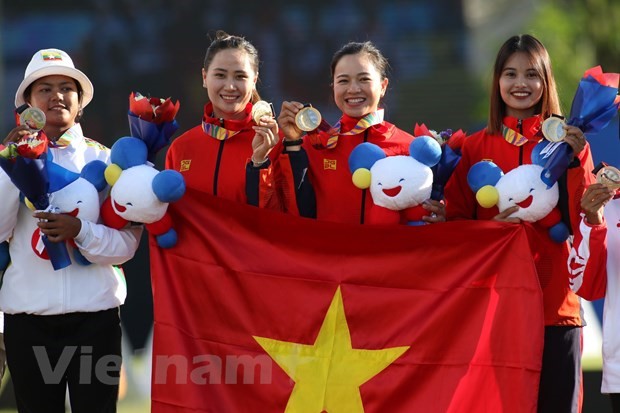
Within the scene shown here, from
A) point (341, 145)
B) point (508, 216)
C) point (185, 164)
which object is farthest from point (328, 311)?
point (185, 164)

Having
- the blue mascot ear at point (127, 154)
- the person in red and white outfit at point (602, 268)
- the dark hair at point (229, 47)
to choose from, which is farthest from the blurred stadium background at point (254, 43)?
the person in red and white outfit at point (602, 268)

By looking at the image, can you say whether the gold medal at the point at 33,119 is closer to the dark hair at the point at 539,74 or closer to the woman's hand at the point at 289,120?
the woman's hand at the point at 289,120

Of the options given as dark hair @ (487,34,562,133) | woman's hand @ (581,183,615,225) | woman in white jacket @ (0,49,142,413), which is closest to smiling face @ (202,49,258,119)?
woman in white jacket @ (0,49,142,413)

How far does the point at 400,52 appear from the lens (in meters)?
8.93

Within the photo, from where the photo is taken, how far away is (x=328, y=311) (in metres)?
4.54

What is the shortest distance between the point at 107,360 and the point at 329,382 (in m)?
0.89

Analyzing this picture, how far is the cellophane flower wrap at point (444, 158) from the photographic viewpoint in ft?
14.9

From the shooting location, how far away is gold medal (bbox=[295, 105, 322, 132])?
4531 millimetres

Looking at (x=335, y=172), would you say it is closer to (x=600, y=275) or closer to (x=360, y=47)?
(x=360, y=47)

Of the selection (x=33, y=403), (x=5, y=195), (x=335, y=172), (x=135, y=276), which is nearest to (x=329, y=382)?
(x=335, y=172)

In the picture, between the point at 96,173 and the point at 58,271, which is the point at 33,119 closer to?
the point at 96,173

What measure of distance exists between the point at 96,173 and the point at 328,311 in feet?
3.58

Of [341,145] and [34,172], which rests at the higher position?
[341,145]

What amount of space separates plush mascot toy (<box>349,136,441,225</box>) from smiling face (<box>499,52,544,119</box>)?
402 millimetres
